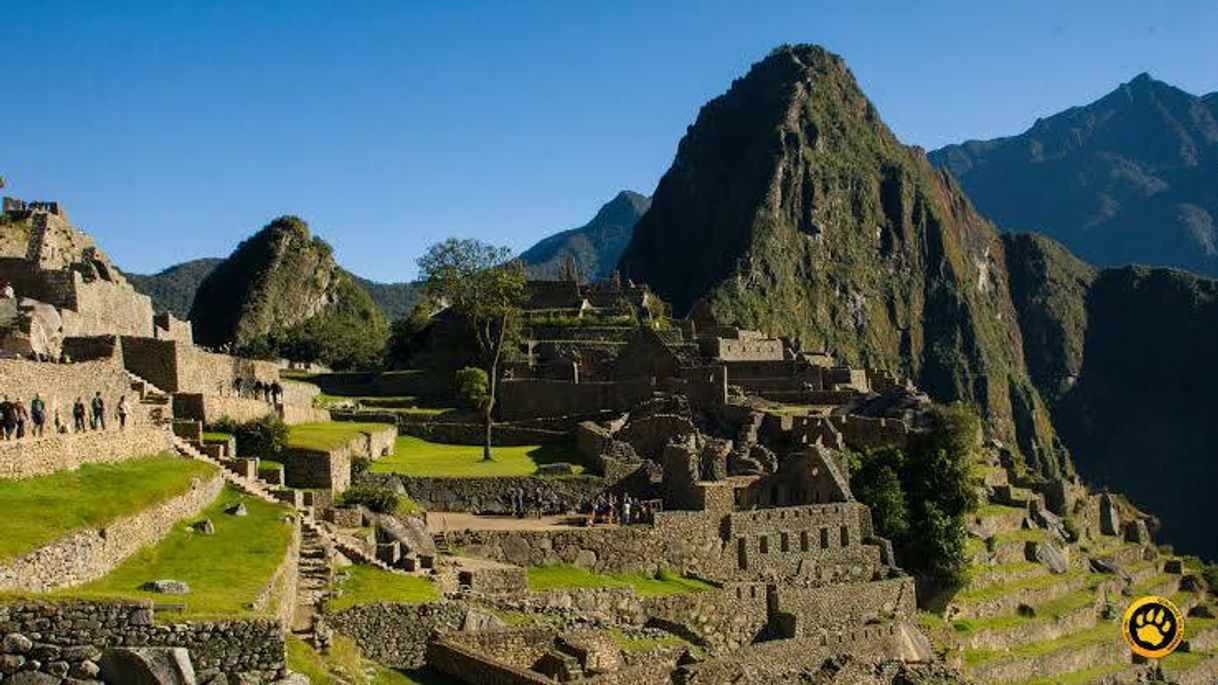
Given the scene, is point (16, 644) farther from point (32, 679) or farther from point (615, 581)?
point (615, 581)

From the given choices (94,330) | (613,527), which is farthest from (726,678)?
(94,330)

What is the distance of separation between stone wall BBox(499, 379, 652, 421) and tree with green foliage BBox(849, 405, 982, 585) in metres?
9.89

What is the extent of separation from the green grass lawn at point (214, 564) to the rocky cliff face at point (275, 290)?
392ft

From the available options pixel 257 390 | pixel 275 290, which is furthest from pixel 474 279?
pixel 275 290

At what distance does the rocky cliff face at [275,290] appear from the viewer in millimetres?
156125

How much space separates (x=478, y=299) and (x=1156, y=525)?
66167 mm

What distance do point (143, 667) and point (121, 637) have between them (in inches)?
19.7

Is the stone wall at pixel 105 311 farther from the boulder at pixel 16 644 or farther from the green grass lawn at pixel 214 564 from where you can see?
the boulder at pixel 16 644

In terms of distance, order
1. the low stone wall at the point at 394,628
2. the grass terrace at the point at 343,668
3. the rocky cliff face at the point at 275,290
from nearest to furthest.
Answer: the grass terrace at the point at 343,668 < the low stone wall at the point at 394,628 < the rocky cliff face at the point at 275,290

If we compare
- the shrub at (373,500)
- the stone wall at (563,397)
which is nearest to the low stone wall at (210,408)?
the shrub at (373,500)

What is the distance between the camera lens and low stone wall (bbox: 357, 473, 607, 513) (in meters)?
37.7

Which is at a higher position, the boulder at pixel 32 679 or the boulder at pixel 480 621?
the boulder at pixel 32 679

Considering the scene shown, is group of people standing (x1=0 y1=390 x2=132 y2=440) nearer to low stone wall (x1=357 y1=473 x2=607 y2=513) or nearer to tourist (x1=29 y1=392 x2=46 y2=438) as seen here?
tourist (x1=29 y1=392 x2=46 y2=438)

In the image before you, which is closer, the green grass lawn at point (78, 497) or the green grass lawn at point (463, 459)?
the green grass lawn at point (78, 497)
